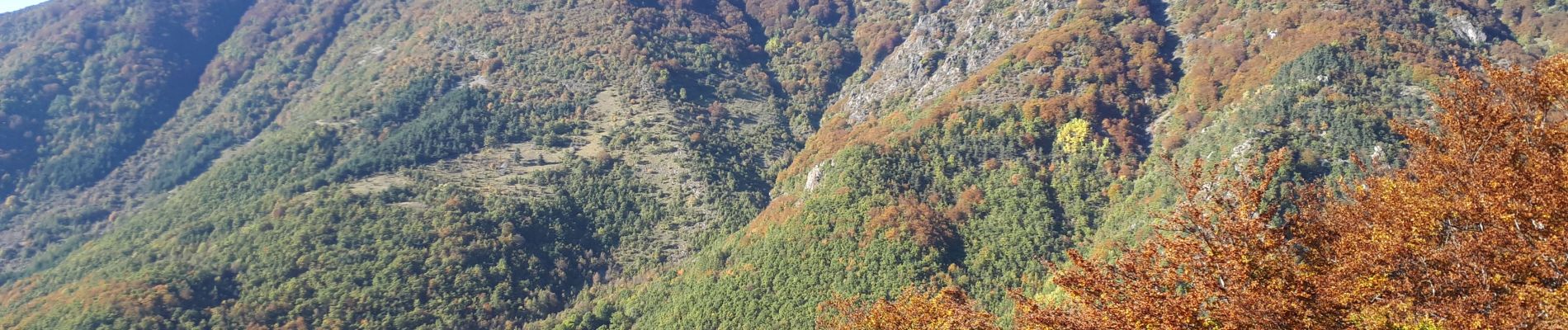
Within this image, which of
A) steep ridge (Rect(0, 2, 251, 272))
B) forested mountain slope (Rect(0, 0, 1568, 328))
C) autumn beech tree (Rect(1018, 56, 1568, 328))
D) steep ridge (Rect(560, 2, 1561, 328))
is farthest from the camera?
steep ridge (Rect(0, 2, 251, 272))

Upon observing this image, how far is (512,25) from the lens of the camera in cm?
15700

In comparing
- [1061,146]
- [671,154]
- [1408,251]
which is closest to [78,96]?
[671,154]

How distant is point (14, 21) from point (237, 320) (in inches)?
7960

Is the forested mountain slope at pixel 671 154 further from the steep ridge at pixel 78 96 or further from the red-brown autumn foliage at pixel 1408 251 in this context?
the red-brown autumn foliage at pixel 1408 251

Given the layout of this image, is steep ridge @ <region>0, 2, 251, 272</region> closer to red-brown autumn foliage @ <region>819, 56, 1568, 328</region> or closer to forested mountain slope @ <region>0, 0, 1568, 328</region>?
forested mountain slope @ <region>0, 0, 1568, 328</region>

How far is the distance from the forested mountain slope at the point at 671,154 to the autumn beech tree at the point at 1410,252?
33.8 meters

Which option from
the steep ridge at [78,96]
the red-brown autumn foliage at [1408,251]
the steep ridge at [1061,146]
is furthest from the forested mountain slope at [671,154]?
the red-brown autumn foliage at [1408,251]

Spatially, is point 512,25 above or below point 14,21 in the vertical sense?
below

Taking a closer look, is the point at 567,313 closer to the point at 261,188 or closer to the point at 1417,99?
the point at 261,188

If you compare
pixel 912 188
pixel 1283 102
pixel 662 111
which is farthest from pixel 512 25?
pixel 1283 102

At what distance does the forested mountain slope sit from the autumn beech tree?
3385 centimetres

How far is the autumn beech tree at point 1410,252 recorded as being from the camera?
1638cm

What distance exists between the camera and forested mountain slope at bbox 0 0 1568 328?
246 feet

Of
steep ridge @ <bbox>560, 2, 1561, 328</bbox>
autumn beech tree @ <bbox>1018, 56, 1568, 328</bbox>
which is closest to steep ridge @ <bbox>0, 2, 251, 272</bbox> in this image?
steep ridge @ <bbox>560, 2, 1561, 328</bbox>
